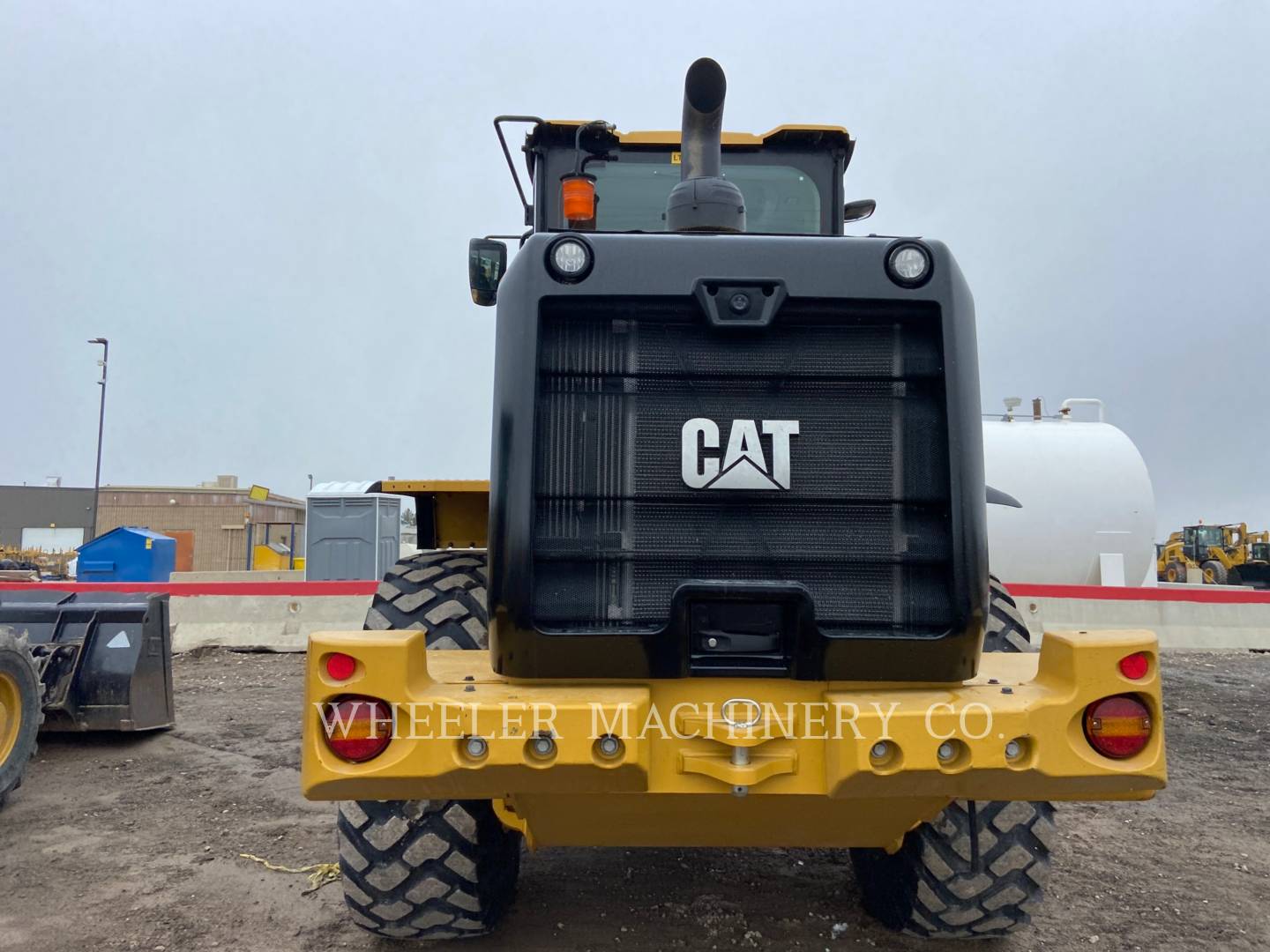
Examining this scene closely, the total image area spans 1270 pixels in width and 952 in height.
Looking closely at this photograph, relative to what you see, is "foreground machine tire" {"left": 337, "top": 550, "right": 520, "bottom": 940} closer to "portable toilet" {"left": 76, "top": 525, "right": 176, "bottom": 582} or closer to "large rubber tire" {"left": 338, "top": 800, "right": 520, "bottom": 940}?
"large rubber tire" {"left": 338, "top": 800, "right": 520, "bottom": 940}

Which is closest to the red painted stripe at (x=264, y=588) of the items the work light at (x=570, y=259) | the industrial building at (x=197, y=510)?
the work light at (x=570, y=259)

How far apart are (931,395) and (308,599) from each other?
31.1 ft

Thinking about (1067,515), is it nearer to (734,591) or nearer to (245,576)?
Answer: (734,591)

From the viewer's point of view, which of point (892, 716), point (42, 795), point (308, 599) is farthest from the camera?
point (308, 599)

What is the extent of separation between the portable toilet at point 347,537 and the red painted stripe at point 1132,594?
10091 millimetres

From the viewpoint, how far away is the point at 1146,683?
7.11ft

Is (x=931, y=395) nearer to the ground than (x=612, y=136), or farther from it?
nearer to the ground

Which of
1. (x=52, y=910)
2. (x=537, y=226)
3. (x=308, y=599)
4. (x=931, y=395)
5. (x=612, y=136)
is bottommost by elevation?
(x=52, y=910)

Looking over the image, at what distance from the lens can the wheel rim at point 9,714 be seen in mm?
4609

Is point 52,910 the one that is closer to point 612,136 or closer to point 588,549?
point 588,549

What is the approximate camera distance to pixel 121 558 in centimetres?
1406

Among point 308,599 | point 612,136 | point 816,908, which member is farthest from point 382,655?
point 308,599

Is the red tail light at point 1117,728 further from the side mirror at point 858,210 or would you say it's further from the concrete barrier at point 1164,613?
the concrete barrier at point 1164,613

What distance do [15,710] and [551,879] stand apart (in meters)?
2.95
